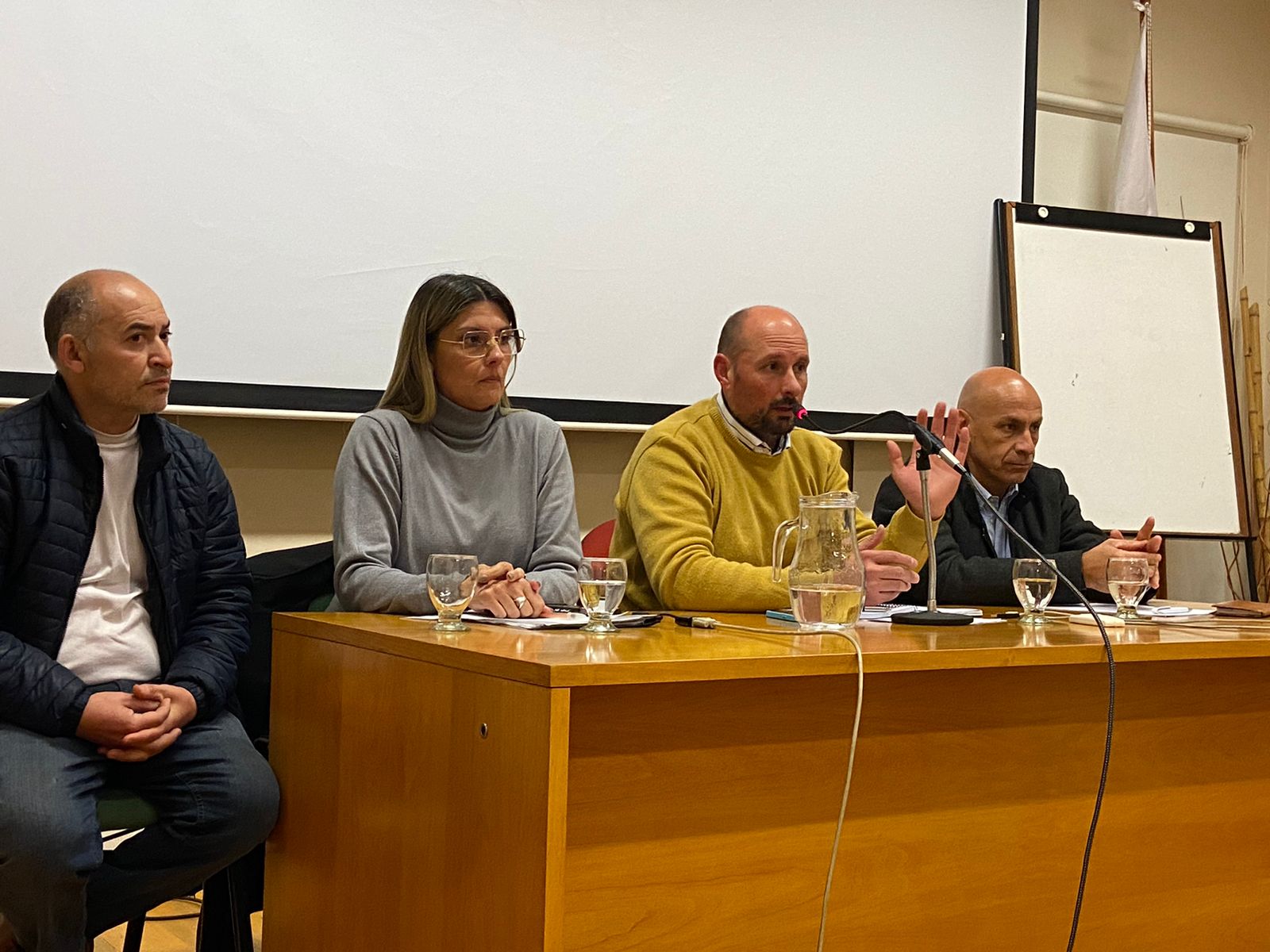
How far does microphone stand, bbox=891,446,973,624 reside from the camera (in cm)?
203

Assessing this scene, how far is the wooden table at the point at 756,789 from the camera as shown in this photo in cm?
147

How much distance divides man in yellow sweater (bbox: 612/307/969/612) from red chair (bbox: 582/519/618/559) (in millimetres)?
295

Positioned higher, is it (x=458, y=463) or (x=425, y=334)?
(x=425, y=334)

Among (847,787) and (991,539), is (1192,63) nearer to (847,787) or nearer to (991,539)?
(991,539)

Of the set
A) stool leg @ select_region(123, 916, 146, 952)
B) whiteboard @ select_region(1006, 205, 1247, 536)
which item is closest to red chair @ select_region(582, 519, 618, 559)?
stool leg @ select_region(123, 916, 146, 952)

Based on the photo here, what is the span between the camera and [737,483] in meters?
2.51

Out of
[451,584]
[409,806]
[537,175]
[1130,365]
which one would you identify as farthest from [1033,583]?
[1130,365]

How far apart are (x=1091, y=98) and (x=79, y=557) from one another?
11.7 ft

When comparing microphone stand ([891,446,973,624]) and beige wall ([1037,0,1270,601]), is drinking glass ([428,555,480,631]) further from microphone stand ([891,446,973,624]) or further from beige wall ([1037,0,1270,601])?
beige wall ([1037,0,1270,601])

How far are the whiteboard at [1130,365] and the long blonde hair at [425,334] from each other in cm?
201

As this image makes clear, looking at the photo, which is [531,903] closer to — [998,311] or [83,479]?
[83,479]

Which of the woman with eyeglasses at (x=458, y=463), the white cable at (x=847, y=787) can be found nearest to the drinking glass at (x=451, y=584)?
the woman with eyeglasses at (x=458, y=463)

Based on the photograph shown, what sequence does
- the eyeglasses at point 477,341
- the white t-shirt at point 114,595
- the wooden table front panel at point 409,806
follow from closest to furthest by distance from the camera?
1. the wooden table front panel at point 409,806
2. the white t-shirt at point 114,595
3. the eyeglasses at point 477,341

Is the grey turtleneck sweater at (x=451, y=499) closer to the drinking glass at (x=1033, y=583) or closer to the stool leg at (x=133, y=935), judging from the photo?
the stool leg at (x=133, y=935)
